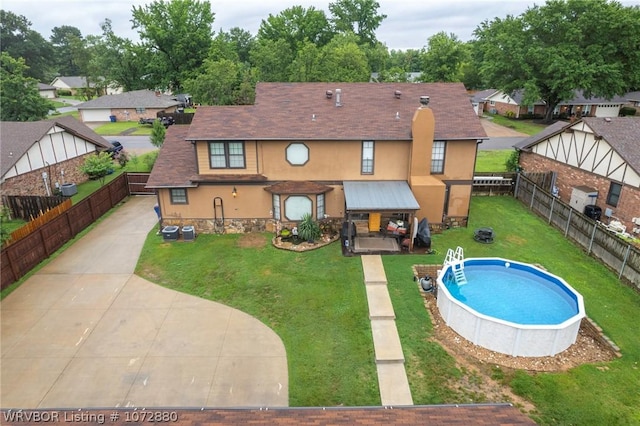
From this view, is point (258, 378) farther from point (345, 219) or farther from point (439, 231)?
point (439, 231)

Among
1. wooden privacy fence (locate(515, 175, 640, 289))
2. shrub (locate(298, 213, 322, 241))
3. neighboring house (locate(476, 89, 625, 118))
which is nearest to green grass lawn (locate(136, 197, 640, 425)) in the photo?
wooden privacy fence (locate(515, 175, 640, 289))

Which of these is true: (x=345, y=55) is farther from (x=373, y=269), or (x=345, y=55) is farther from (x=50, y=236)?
(x=50, y=236)

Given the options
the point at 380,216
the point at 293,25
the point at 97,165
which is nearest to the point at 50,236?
the point at 97,165

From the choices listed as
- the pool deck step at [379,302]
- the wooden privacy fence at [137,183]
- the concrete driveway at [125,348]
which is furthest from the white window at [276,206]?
the wooden privacy fence at [137,183]

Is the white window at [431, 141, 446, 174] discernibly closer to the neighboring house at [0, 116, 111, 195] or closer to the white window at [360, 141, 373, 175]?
the white window at [360, 141, 373, 175]

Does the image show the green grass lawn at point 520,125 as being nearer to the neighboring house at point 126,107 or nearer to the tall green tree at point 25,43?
the neighboring house at point 126,107

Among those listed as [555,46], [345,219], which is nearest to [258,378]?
[345,219]

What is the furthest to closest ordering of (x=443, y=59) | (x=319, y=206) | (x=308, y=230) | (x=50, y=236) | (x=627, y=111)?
(x=443, y=59)
(x=627, y=111)
(x=319, y=206)
(x=308, y=230)
(x=50, y=236)

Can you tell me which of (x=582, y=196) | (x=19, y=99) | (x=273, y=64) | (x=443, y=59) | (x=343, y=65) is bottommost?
(x=582, y=196)
